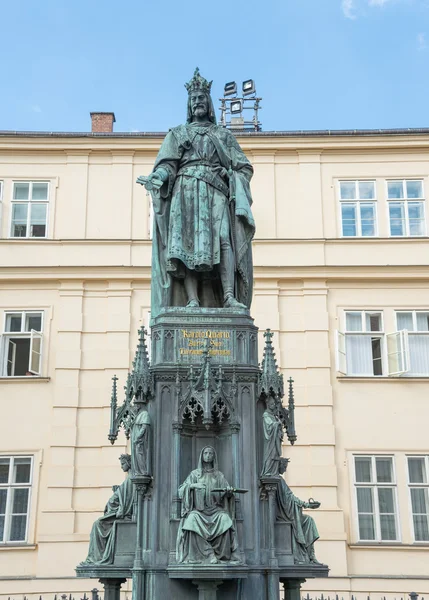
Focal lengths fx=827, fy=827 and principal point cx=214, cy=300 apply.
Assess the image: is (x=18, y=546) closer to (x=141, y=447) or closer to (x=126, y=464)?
(x=126, y=464)

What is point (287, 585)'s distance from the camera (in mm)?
9836

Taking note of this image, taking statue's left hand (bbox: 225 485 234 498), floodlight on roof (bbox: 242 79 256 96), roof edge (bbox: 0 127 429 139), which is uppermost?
floodlight on roof (bbox: 242 79 256 96)

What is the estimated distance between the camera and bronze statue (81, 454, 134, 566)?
955 centimetres

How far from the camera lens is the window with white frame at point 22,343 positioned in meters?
23.3

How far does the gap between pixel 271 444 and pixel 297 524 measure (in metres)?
1.01

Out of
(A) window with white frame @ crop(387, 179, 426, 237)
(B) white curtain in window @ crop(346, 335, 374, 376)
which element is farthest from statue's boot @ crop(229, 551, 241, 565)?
(A) window with white frame @ crop(387, 179, 426, 237)

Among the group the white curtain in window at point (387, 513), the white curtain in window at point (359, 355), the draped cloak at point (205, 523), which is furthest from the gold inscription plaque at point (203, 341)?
the white curtain in window at point (359, 355)

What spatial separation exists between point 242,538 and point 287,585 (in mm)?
1117

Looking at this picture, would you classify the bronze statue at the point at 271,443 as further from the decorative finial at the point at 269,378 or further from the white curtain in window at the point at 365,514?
the white curtain in window at the point at 365,514

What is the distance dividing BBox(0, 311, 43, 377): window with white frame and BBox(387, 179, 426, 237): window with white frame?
1080 cm

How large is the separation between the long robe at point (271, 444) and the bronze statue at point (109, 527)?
64.9 inches

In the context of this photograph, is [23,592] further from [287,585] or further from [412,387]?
[287,585]

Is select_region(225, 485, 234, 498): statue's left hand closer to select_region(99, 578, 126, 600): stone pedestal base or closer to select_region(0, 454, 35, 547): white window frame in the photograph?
select_region(99, 578, 126, 600): stone pedestal base

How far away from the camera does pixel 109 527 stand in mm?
9742
